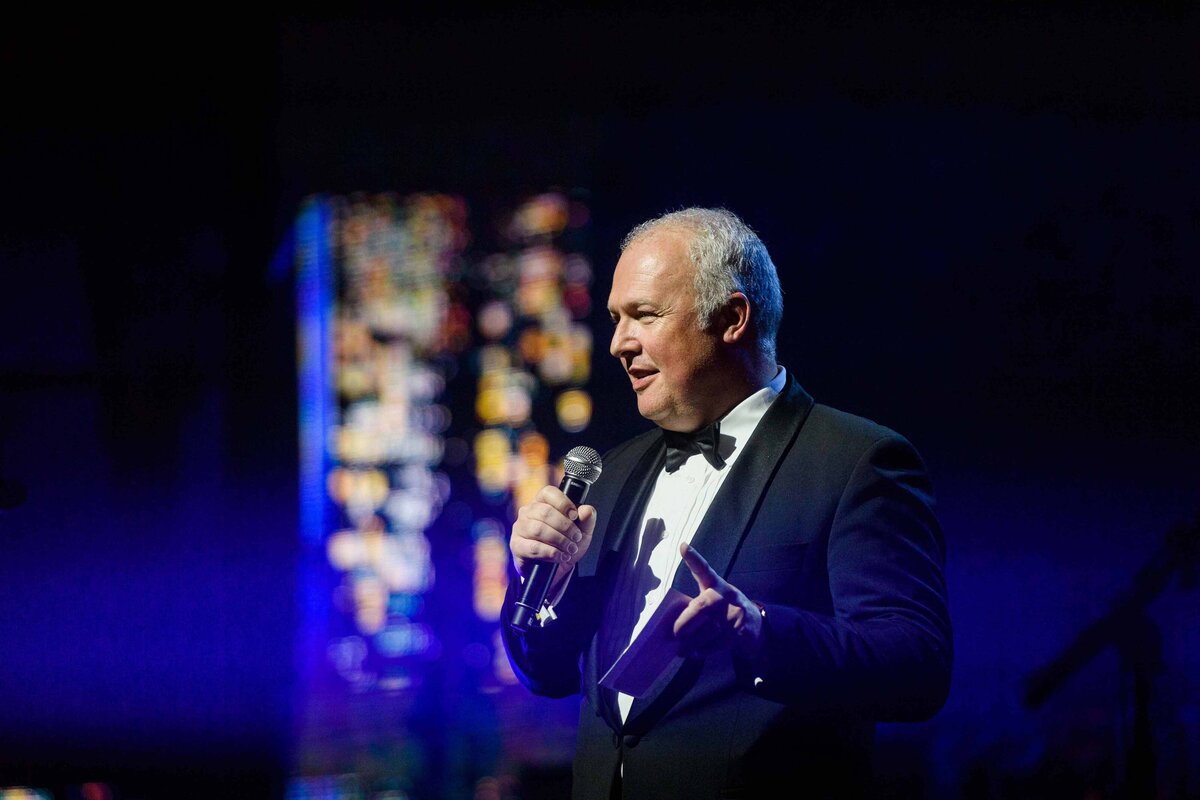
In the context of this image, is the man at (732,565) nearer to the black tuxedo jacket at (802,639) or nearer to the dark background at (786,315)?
the black tuxedo jacket at (802,639)

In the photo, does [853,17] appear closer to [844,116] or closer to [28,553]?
[844,116]

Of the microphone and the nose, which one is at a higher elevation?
the nose

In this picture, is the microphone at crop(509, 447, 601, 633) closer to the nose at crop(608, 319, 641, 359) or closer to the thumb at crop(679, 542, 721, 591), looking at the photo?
the nose at crop(608, 319, 641, 359)

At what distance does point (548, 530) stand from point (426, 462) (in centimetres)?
334

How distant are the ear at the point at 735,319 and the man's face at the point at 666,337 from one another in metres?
0.03

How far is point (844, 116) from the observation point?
13.5ft

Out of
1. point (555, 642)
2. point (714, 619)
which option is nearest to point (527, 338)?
point (555, 642)

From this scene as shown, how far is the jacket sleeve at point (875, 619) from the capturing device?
133 centimetres

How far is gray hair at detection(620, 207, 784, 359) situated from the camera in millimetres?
1777

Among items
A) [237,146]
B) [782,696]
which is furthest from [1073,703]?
[237,146]

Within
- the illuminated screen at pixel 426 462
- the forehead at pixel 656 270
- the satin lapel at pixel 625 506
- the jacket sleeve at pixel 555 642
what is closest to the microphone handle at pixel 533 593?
the jacket sleeve at pixel 555 642

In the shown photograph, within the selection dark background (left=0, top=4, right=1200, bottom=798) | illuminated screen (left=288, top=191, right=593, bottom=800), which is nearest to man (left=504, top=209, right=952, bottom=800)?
dark background (left=0, top=4, right=1200, bottom=798)

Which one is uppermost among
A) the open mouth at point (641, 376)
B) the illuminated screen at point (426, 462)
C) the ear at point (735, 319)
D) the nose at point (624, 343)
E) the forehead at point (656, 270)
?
the forehead at point (656, 270)

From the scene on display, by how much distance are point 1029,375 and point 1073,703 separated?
122 centimetres
